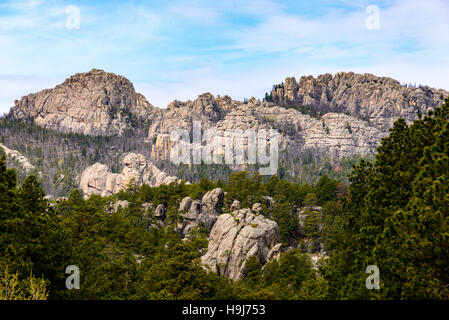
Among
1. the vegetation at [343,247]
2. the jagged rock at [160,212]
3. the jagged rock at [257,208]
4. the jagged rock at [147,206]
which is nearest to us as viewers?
the vegetation at [343,247]

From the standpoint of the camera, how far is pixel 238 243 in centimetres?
7306

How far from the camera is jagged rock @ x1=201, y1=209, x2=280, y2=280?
70812 mm

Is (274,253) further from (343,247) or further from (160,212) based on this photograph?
(343,247)

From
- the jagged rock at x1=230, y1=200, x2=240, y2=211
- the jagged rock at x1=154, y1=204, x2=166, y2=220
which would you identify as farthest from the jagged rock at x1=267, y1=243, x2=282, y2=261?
the jagged rock at x1=154, y1=204, x2=166, y2=220

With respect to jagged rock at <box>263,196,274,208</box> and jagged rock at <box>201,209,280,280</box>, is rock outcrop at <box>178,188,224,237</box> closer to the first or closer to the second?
jagged rock at <box>263,196,274,208</box>

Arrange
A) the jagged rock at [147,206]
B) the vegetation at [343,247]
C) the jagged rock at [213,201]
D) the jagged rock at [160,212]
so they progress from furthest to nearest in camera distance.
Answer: the jagged rock at [147,206]
the jagged rock at [160,212]
the jagged rock at [213,201]
the vegetation at [343,247]

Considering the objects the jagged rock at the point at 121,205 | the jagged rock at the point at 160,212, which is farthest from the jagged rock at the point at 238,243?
the jagged rock at the point at 121,205

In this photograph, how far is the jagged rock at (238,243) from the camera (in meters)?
70.8

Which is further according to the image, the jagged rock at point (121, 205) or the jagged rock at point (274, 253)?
the jagged rock at point (121, 205)

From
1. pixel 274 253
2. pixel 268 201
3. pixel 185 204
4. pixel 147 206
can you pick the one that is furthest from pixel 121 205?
pixel 274 253

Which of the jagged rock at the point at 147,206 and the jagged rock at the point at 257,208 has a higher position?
the jagged rock at the point at 257,208

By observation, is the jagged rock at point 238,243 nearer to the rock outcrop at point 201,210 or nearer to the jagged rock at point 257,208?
the jagged rock at point 257,208
